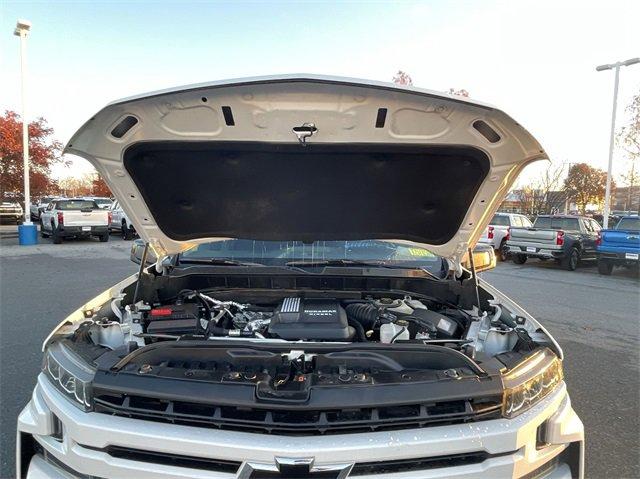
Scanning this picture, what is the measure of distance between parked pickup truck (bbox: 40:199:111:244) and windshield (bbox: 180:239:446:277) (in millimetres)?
16040

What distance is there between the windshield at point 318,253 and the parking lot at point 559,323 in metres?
1.71

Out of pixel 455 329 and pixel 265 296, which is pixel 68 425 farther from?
pixel 455 329

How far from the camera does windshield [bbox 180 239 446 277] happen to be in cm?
335

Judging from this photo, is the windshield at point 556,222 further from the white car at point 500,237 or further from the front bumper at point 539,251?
the front bumper at point 539,251

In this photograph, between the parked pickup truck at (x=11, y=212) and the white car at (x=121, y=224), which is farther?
the parked pickup truck at (x=11, y=212)

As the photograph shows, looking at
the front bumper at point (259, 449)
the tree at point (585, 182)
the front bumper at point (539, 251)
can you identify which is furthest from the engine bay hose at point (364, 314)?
the tree at point (585, 182)

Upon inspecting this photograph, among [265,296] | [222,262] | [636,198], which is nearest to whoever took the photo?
[265,296]

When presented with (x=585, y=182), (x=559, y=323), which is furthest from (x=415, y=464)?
(x=585, y=182)

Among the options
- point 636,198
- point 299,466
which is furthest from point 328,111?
point 636,198

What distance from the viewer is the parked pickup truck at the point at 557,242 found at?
43.8ft

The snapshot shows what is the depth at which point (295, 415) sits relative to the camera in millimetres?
1664

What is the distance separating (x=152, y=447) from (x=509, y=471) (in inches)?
55.0

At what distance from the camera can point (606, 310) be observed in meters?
7.51

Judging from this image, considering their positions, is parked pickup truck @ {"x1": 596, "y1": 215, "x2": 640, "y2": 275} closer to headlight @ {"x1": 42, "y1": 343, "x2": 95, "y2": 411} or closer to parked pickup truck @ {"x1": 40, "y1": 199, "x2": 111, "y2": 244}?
headlight @ {"x1": 42, "y1": 343, "x2": 95, "y2": 411}
